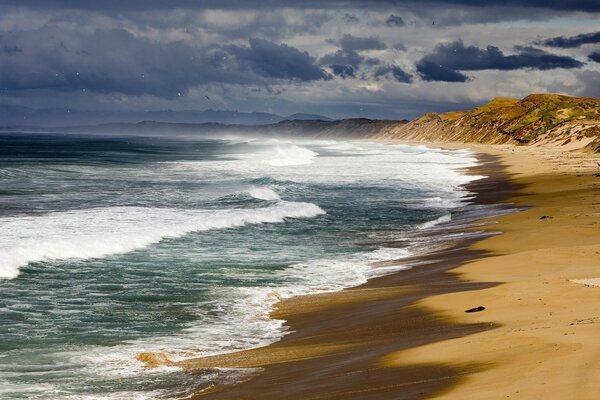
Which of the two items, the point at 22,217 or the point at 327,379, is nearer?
the point at 327,379

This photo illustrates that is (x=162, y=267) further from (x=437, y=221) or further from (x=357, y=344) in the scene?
(x=437, y=221)

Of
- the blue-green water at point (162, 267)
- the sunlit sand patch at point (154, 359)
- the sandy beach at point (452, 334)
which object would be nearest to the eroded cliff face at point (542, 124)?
the blue-green water at point (162, 267)

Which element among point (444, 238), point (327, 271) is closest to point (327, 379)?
point (327, 271)

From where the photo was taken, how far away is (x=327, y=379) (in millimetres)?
12703

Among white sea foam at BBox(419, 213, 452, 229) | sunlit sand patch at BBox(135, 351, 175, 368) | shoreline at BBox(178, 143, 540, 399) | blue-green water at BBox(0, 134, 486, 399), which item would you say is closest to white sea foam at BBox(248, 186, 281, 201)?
blue-green water at BBox(0, 134, 486, 399)

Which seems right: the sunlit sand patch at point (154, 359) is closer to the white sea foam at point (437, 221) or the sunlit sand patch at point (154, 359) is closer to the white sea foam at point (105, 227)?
the white sea foam at point (105, 227)

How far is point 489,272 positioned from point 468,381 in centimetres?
1203

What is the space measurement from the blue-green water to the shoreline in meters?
0.78

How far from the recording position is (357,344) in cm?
1552

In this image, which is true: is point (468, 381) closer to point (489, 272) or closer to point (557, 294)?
point (557, 294)

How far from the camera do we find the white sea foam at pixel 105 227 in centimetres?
2730

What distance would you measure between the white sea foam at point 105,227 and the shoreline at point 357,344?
33.6 feet

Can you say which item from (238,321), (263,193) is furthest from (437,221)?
(238,321)

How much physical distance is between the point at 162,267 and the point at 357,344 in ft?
38.7
